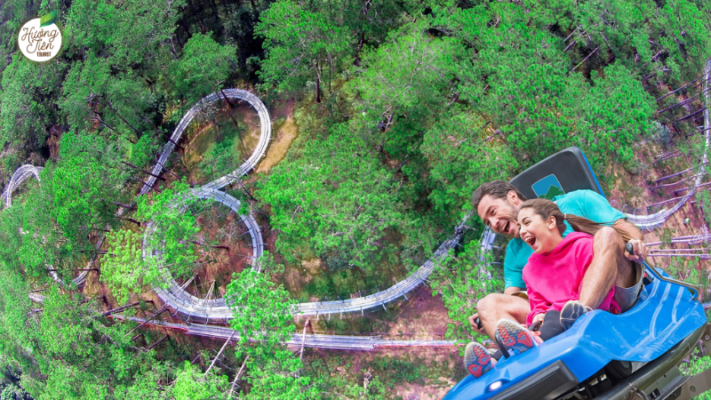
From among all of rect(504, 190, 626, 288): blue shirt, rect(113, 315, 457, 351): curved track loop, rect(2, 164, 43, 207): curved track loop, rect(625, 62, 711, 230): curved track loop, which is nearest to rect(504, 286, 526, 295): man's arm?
rect(504, 190, 626, 288): blue shirt

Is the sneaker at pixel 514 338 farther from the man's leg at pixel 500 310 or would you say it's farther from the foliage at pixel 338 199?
the foliage at pixel 338 199

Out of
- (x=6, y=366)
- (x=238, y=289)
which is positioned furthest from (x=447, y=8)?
(x=6, y=366)

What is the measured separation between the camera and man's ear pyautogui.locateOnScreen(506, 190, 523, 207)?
8.64 m

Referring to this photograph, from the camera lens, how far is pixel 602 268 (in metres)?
6.71

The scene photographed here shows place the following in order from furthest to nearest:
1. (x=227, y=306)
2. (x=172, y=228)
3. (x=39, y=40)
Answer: (x=39, y=40), (x=227, y=306), (x=172, y=228)

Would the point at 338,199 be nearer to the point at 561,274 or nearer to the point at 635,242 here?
the point at 561,274

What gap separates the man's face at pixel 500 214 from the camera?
844cm

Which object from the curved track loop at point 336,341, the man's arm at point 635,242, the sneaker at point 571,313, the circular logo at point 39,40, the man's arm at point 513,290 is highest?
the circular logo at point 39,40

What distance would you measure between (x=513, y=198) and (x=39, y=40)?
122 ft

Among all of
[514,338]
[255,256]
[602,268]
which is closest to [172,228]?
[255,256]

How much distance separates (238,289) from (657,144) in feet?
84.7

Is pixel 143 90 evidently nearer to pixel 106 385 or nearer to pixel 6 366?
pixel 106 385

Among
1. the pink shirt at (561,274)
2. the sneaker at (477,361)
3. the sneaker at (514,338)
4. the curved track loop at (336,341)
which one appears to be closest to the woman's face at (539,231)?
the pink shirt at (561,274)

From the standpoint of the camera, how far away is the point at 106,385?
2167cm
